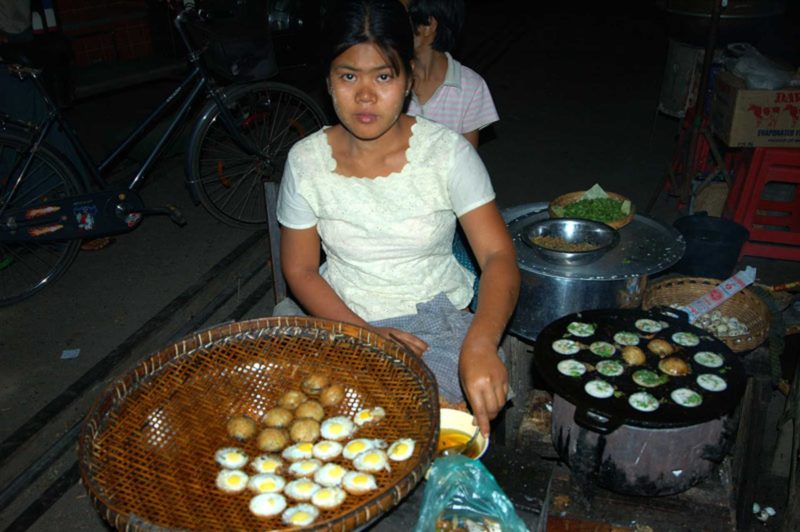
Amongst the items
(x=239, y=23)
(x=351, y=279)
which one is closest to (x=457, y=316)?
(x=351, y=279)

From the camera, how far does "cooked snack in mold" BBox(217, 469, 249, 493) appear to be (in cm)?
148

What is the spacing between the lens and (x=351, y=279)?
7.79 ft

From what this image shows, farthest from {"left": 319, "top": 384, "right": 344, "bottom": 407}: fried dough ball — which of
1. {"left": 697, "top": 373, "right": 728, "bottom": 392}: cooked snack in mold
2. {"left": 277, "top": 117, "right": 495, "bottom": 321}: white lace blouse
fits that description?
{"left": 697, "top": 373, "right": 728, "bottom": 392}: cooked snack in mold

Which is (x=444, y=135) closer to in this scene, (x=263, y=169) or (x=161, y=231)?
(x=263, y=169)

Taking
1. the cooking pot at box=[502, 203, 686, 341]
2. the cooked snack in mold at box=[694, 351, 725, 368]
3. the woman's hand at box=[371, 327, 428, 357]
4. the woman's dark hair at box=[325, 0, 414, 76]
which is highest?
the woman's dark hair at box=[325, 0, 414, 76]

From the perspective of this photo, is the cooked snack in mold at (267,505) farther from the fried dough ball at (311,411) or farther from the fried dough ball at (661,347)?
the fried dough ball at (661,347)

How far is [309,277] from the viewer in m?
2.34

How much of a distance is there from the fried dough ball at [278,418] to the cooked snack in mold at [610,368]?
3.69ft

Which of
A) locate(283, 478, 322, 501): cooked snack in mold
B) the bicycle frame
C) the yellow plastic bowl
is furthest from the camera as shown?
the bicycle frame

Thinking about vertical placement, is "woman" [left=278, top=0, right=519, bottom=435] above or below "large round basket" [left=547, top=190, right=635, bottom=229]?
above

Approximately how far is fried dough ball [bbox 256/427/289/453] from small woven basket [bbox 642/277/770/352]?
213 cm

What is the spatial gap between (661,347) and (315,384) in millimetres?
1308

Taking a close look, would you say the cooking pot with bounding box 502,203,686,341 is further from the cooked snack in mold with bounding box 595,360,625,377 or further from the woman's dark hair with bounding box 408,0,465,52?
the woman's dark hair with bounding box 408,0,465,52

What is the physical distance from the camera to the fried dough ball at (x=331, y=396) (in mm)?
1733
